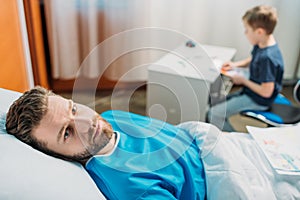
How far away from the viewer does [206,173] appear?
115 cm

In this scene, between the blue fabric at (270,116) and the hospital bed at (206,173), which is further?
the blue fabric at (270,116)

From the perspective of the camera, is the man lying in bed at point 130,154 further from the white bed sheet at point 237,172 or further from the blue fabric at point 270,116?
the blue fabric at point 270,116

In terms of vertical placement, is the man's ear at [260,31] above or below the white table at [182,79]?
above

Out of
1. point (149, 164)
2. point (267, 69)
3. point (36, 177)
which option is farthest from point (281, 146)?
point (36, 177)

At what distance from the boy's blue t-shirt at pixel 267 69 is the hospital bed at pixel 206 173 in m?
0.65

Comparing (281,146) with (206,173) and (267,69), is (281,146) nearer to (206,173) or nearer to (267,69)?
(206,173)

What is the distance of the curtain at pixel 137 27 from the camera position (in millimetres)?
2352

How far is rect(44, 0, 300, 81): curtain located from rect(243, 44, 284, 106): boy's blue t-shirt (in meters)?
0.61

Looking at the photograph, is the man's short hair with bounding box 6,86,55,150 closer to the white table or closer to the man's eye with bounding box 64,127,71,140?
the man's eye with bounding box 64,127,71,140

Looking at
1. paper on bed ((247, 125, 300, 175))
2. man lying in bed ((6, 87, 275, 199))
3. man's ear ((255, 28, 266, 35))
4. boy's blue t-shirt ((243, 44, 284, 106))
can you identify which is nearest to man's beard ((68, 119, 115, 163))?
man lying in bed ((6, 87, 275, 199))

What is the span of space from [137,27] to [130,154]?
1479 mm

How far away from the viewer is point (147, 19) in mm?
2449

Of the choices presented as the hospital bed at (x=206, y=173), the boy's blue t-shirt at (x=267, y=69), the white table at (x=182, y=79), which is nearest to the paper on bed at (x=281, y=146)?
the hospital bed at (x=206, y=173)

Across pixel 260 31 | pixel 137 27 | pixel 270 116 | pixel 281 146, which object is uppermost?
pixel 260 31
